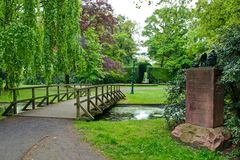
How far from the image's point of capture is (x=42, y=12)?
22.6 ft

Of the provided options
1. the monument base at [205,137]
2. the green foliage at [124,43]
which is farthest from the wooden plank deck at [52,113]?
the green foliage at [124,43]

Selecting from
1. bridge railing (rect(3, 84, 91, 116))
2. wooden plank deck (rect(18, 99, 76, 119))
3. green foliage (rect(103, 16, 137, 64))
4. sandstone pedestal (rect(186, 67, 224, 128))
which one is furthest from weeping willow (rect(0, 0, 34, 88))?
green foliage (rect(103, 16, 137, 64))

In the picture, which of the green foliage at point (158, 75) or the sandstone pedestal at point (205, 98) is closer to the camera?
the sandstone pedestal at point (205, 98)

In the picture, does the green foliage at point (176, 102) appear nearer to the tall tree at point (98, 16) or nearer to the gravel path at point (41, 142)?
the gravel path at point (41, 142)

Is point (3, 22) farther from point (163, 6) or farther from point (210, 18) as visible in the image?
point (210, 18)

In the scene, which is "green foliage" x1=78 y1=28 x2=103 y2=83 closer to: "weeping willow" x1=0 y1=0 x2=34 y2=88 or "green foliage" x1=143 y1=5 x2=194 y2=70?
"green foliage" x1=143 y1=5 x2=194 y2=70

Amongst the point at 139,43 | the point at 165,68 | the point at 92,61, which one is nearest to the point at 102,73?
the point at 92,61

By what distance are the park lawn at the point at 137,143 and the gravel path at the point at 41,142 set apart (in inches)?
13.1

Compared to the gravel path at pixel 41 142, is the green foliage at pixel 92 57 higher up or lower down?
higher up

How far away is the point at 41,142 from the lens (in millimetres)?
6223

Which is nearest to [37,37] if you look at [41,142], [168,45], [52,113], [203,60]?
[41,142]

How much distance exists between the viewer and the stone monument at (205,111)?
20.0ft

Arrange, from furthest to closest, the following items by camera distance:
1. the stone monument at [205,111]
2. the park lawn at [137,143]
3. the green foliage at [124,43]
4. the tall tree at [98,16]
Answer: the green foliage at [124,43] → the tall tree at [98,16] → the stone monument at [205,111] → the park lawn at [137,143]

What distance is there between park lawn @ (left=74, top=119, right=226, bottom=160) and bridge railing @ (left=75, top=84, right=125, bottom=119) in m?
1.18
